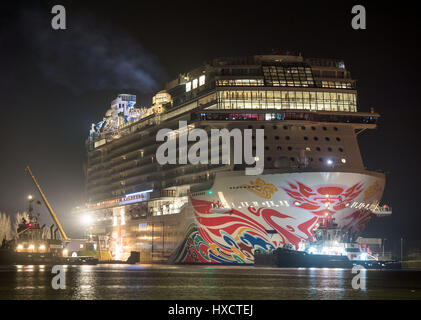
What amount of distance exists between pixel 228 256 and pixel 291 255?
6933 mm

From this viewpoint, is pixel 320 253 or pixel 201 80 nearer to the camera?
pixel 320 253

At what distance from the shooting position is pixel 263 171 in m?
69.1

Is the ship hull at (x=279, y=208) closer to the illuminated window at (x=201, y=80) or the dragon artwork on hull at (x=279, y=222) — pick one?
the dragon artwork on hull at (x=279, y=222)

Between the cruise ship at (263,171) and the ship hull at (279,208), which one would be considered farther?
the cruise ship at (263,171)

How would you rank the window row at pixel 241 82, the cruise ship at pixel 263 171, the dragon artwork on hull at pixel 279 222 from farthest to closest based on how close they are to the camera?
the window row at pixel 241 82
the cruise ship at pixel 263 171
the dragon artwork on hull at pixel 279 222

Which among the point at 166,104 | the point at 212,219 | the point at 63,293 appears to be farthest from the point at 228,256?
the point at 63,293

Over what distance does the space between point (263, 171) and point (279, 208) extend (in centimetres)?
410

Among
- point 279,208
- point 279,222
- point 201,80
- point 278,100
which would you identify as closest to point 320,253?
point 279,222

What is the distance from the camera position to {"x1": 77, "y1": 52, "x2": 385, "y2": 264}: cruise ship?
67.9 m

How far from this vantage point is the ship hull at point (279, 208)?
221 ft

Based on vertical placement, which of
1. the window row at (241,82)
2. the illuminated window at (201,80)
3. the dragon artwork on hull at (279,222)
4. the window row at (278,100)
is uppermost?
the illuminated window at (201,80)

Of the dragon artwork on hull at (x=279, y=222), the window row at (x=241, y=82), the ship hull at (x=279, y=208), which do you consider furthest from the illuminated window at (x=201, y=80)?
the dragon artwork on hull at (x=279, y=222)

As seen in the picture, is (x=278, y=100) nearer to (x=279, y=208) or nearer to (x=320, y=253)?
(x=279, y=208)

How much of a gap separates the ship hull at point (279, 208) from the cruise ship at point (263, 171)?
10 centimetres
